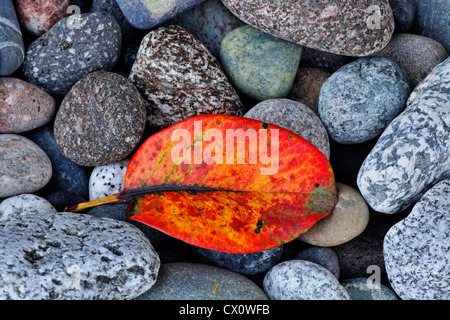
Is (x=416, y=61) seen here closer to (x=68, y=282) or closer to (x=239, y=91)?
(x=239, y=91)

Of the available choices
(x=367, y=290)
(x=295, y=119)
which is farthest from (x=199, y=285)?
(x=295, y=119)

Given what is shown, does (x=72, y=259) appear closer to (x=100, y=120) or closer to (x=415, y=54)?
(x=100, y=120)

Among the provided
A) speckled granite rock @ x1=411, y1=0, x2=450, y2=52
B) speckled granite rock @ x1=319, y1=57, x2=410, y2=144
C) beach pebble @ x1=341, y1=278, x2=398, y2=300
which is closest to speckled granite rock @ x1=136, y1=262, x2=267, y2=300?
beach pebble @ x1=341, y1=278, x2=398, y2=300

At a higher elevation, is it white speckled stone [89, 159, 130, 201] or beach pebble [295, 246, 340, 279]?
white speckled stone [89, 159, 130, 201]

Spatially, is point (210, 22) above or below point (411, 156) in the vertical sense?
above

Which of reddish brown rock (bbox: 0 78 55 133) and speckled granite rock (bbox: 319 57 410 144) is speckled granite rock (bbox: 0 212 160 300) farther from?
speckled granite rock (bbox: 319 57 410 144)

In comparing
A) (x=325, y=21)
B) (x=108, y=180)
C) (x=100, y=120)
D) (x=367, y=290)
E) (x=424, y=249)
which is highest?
Result: (x=325, y=21)
